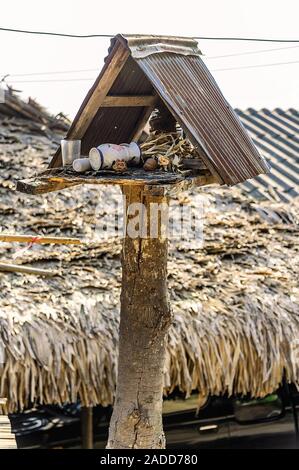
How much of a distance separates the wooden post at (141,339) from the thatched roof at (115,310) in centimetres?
122

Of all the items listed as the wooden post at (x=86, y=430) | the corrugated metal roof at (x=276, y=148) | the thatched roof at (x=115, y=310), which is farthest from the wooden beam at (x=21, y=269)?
the corrugated metal roof at (x=276, y=148)

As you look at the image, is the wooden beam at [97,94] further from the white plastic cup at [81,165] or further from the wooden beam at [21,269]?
the wooden beam at [21,269]

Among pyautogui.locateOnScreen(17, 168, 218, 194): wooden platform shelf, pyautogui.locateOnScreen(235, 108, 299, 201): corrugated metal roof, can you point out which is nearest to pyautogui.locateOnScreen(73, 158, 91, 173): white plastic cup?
pyautogui.locateOnScreen(17, 168, 218, 194): wooden platform shelf

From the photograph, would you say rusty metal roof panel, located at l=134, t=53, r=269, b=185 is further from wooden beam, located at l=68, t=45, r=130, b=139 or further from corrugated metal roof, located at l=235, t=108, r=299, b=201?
corrugated metal roof, located at l=235, t=108, r=299, b=201

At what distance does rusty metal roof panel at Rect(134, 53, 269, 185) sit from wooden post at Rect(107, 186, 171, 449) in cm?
37

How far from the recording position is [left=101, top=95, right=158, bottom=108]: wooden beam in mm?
4688

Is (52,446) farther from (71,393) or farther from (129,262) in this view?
(129,262)

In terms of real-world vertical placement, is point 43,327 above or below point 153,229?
below

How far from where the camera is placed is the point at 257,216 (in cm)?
809

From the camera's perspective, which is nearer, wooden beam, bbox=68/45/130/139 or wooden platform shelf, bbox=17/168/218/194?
wooden platform shelf, bbox=17/168/218/194

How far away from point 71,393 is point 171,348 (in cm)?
71

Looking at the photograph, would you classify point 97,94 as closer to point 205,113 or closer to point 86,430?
point 205,113

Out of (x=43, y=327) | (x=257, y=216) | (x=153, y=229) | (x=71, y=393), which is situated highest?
(x=257, y=216)

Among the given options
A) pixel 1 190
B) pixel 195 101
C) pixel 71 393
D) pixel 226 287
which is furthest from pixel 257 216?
pixel 195 101
